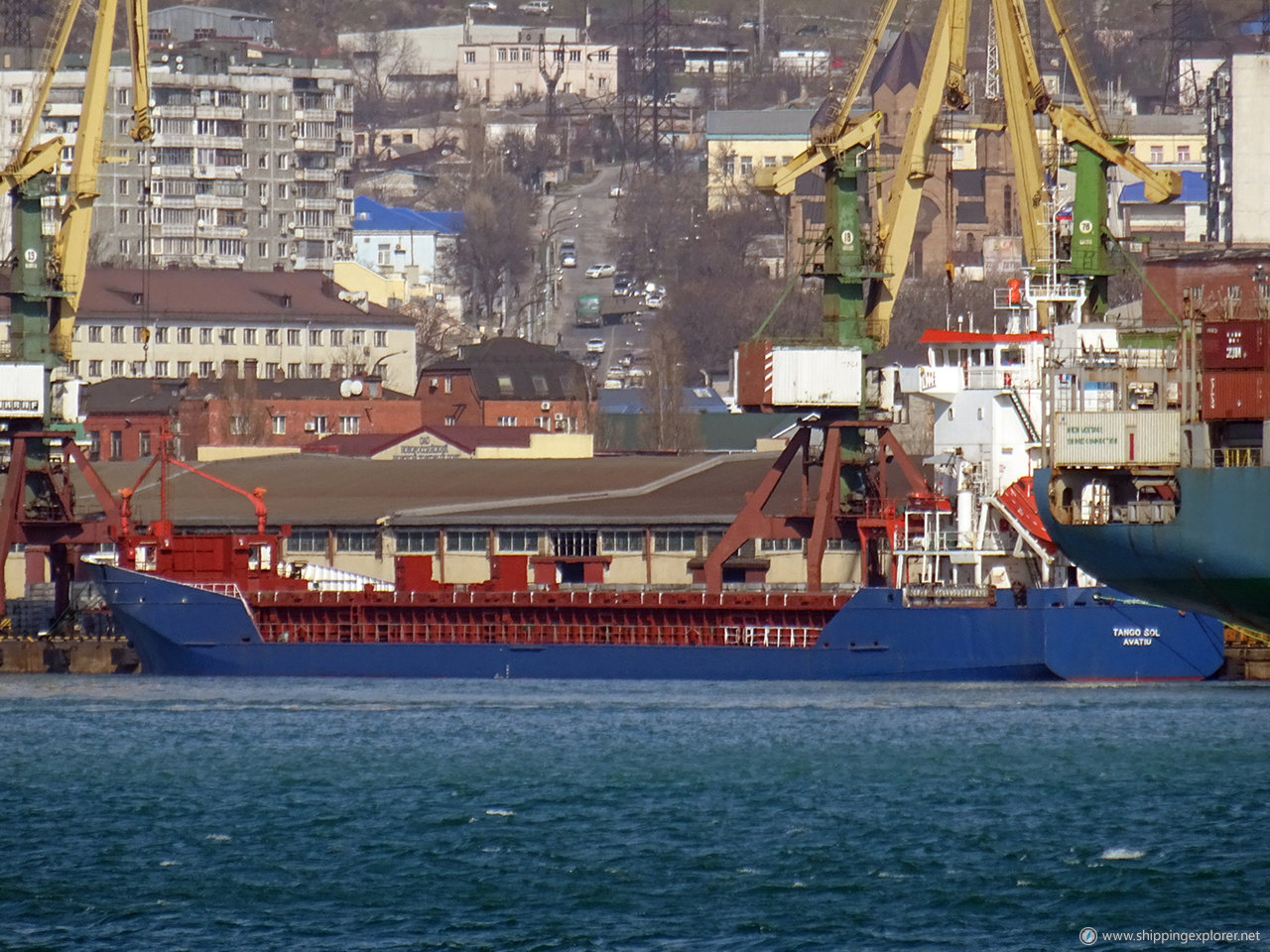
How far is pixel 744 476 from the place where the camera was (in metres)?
66.6

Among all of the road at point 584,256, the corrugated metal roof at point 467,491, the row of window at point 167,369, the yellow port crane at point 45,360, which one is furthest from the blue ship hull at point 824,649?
the road at point 584,256

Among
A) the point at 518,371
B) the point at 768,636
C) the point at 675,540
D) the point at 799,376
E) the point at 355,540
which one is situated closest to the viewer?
the point at 768,636

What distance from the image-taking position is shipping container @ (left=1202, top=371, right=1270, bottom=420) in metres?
33.5

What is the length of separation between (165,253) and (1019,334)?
93885 millimetres

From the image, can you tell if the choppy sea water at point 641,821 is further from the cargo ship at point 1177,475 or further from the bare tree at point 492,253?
the bare tree at point 492,253

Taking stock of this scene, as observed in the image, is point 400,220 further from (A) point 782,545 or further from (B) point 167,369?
(A) point 782,545

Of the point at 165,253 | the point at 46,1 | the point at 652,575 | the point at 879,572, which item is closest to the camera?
the point at 879,572

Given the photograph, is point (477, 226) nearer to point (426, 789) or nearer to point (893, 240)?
point (893, 240)

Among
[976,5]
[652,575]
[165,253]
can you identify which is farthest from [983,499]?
[976,5]

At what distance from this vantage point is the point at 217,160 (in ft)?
471

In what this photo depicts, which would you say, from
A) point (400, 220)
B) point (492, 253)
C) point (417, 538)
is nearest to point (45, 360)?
point (417, 538)

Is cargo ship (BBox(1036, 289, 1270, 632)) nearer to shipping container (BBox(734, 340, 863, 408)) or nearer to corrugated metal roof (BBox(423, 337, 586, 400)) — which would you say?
shipping container (BBox(734, 340, 863, 408))

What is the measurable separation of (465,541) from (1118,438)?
94.0 feet

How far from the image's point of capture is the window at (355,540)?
6300 cm
